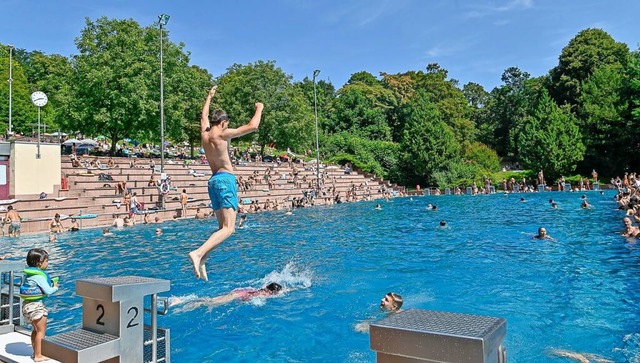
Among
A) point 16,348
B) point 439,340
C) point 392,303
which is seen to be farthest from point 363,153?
point 439,340

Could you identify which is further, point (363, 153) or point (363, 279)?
point (363, 153)

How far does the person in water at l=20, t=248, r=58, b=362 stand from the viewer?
4.31 m

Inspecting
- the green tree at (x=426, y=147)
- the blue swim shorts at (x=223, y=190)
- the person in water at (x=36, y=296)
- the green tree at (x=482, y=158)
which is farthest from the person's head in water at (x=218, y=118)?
the green tree at (x=482, y=158)

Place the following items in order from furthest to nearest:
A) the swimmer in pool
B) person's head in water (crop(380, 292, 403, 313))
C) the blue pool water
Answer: person's head in water (crop(380, 292, 403, 313)) < the blue pool water < the swimmer in pool

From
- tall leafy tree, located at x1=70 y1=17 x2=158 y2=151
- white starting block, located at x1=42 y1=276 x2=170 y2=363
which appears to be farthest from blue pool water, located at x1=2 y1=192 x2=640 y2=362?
tall leafy tree, located at x1=70 y1=17 x2=158 y2=151

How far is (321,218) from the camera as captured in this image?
89.9 feet

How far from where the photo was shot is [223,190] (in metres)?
4.74

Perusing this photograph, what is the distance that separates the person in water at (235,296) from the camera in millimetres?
9336

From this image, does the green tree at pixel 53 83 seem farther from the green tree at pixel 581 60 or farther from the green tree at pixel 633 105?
the green tree at pixel 581 60

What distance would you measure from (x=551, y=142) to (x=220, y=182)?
4923 cm

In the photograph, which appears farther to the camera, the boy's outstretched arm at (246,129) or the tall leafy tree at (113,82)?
the tall leafy tree at (113,82)

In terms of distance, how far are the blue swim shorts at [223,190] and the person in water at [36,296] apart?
196 cm

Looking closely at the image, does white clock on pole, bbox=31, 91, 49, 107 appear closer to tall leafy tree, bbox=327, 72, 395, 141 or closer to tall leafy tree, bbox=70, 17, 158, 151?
tall leafy tree, bbox=70, 17, 158, 151

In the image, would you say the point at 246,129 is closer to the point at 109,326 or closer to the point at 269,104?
the point at 109,326
